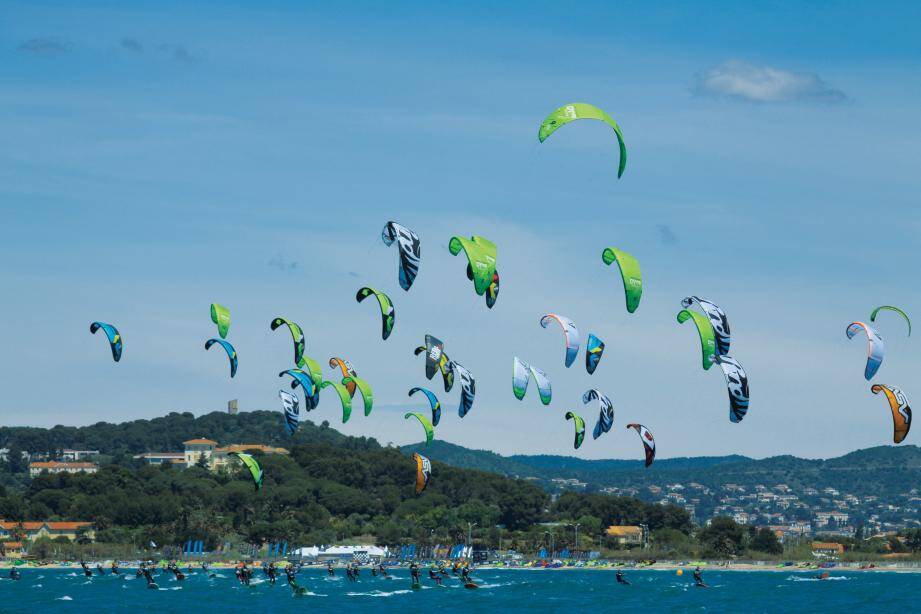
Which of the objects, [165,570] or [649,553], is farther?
[649,553]

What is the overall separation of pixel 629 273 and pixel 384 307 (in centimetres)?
1184

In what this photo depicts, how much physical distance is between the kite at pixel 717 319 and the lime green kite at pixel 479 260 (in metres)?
5.69

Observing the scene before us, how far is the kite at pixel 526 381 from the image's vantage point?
178 ft

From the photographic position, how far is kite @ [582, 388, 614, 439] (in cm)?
5344

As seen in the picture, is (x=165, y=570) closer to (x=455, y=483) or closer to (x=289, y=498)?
(x=289, y=498)

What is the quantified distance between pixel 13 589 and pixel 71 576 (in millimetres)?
23159

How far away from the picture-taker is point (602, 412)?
178 ft

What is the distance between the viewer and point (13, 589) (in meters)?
86.4

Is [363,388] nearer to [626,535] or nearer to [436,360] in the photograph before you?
[436,360]

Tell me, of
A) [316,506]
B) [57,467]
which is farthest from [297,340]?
[57,467]

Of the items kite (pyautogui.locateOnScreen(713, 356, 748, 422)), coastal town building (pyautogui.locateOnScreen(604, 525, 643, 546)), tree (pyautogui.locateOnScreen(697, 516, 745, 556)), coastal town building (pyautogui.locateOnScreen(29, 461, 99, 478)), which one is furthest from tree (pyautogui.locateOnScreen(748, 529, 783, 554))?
kite (pyautogui.locateOnScreen(713, 356, 748, 422))

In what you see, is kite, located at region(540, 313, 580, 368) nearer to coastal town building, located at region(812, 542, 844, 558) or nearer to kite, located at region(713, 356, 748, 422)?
kite, located at region(713, 356, 748, 422)

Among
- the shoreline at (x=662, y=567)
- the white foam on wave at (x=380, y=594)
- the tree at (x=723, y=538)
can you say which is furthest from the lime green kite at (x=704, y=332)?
the tree at (x=723, y=538)

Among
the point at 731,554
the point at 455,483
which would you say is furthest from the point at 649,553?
the point at 455,483
